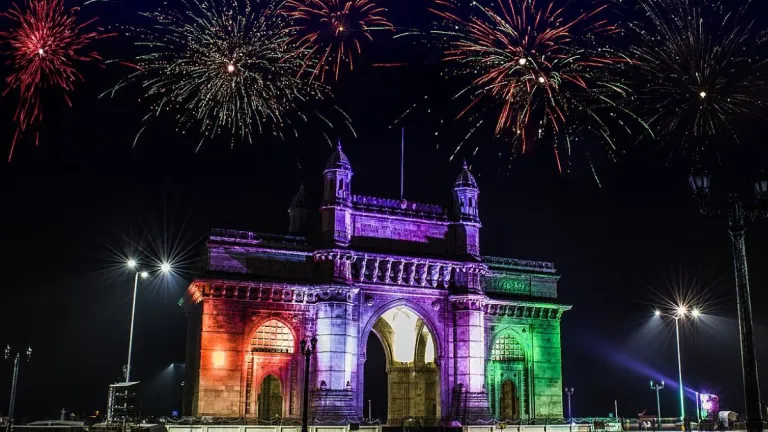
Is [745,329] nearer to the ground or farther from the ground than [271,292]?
nearer to the ground

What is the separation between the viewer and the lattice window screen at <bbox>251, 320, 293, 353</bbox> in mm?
42125

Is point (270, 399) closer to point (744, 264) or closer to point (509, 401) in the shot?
point (509, 401)

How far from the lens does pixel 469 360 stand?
146 feet

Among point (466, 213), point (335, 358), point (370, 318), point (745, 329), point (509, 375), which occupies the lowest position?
point (509, 375)

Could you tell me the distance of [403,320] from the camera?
5031 centimetres

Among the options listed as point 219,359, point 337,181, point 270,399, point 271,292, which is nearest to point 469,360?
point 270,399

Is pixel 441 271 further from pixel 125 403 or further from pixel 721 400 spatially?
pixel 721 400

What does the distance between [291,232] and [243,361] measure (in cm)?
1281

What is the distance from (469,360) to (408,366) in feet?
22.0

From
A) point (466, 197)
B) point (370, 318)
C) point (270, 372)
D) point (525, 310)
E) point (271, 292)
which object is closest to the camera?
point (270, 372)

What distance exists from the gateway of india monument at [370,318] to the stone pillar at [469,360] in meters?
0.06

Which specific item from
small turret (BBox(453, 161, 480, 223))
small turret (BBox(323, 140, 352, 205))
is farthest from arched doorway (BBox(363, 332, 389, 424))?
small turret (BBox(323, 140, 352, 205))

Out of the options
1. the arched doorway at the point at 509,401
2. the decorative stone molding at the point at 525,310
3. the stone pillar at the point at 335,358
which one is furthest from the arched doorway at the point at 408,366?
the stone pillar at the point at 335,358

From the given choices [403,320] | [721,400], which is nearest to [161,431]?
[403,320]
